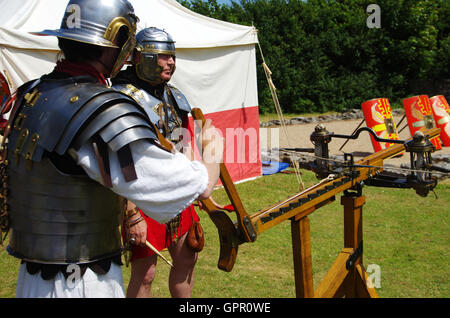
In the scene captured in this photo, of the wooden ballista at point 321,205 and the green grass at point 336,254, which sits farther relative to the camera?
the green grass at point 336,254

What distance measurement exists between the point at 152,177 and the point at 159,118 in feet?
3.79

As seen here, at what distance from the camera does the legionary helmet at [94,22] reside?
151 centimetres

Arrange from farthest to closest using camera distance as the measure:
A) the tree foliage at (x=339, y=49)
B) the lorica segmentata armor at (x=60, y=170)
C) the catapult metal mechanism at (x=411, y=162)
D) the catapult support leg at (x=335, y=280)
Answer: the tree foliage at (x=339, y=49) < the catapult metal mechanism at (x=411, y=162) < the catapult support leg at (x=335, y=280) < the lorica segmentata armor at (x=60, y=170)

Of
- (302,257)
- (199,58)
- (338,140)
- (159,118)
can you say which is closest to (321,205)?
(302,257)

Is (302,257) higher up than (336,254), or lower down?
higher up

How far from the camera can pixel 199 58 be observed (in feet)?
20.0

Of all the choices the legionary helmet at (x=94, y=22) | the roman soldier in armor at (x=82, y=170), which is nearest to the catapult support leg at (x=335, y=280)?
the roman soldier in armor at (x=82, y=170)

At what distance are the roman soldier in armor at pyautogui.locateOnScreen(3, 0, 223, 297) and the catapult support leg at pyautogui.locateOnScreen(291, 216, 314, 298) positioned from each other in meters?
0.82

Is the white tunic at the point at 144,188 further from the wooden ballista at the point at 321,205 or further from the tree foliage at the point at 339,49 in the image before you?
the tree foliage at the point at 339,49

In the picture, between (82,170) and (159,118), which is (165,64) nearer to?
(159,118)

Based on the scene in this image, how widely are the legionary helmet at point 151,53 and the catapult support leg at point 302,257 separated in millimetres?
1194

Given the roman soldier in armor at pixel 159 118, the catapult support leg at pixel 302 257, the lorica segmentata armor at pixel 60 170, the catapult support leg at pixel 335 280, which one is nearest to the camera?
the lorica segmentata armor at pixel 60 170

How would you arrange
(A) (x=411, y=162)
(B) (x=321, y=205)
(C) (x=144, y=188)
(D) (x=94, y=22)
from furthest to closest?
(A) (x=411, y=162)
(B) (x=321, y=205)
(D) (x=94, y=22)
(C) (x=144, y=188)

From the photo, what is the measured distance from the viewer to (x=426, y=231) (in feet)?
15.6
